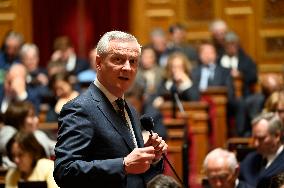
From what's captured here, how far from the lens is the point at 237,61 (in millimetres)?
8914

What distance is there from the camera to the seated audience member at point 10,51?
29.1 feet

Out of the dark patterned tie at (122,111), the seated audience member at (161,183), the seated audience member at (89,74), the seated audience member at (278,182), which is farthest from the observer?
the seated audience member at (89,74)

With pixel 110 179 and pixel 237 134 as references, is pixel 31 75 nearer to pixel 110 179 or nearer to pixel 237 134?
pixel 237 134

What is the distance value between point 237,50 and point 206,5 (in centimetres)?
125

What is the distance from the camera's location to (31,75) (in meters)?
8.41

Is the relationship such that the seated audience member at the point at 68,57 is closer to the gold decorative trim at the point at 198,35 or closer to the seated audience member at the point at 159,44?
the seated audience member at the point at 159,44

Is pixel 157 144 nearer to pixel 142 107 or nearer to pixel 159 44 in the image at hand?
pixel 142 107

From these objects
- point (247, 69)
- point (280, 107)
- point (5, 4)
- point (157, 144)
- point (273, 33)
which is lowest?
point (247, 69)

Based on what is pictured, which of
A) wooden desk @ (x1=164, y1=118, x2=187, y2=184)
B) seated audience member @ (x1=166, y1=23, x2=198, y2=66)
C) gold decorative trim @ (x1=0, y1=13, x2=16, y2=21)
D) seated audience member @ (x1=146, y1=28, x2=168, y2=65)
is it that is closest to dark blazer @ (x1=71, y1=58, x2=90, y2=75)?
seated audience member @ (x1=146, y1=28, x2=168, y2=65)

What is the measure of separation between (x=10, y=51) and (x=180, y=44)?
6.42 ft

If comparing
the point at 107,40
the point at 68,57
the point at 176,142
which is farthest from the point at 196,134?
the point at 107,40

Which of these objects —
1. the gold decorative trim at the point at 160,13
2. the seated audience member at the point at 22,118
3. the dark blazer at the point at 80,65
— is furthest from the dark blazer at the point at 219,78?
the seated audience member at the point at 22,118

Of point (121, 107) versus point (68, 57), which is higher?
point (121, 107)

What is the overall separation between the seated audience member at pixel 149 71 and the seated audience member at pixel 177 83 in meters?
0.37
